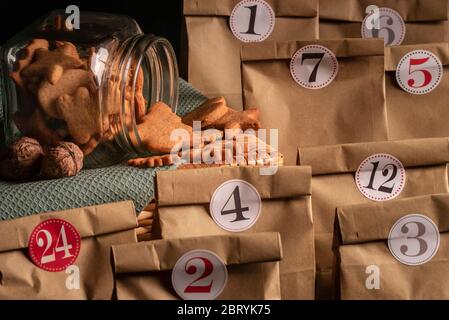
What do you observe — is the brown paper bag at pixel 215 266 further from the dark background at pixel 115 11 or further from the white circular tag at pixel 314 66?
the dark background at pixel 115 11

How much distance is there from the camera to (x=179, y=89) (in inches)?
54.4

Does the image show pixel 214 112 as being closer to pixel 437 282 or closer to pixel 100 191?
pixel 100 191

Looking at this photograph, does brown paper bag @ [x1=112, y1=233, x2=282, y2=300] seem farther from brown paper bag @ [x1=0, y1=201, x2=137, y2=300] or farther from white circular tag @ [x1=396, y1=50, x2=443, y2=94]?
white circular tag @ [x1=396, y1=50, x2=443, y2=94]

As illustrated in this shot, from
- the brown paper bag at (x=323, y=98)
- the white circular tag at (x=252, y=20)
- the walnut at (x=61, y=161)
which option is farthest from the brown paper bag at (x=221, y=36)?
the walnut at (x=61, y=161)

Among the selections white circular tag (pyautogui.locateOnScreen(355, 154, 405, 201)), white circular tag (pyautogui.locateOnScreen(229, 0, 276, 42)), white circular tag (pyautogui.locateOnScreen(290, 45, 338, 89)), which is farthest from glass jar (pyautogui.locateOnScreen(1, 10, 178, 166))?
white circular tag (pyautogui.locateOnScreen(355, 154, 405, 201))

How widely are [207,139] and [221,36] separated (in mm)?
222

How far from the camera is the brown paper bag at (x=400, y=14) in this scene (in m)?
1.35

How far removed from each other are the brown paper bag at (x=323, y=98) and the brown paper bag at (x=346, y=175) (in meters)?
0.14

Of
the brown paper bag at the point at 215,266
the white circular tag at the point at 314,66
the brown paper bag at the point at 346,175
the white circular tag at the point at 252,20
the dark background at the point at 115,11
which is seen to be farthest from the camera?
the dark background at the point at 115,11

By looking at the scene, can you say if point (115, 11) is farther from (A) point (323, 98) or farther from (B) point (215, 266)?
(B) point (215, 266)

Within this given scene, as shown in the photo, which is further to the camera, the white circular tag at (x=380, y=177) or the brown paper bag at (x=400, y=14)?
the brown paper bag at (x=400, y=14)

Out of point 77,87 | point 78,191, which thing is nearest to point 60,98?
point 77,87

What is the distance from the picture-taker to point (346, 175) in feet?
3.40

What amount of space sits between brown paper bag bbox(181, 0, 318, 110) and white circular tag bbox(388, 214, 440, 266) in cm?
47
